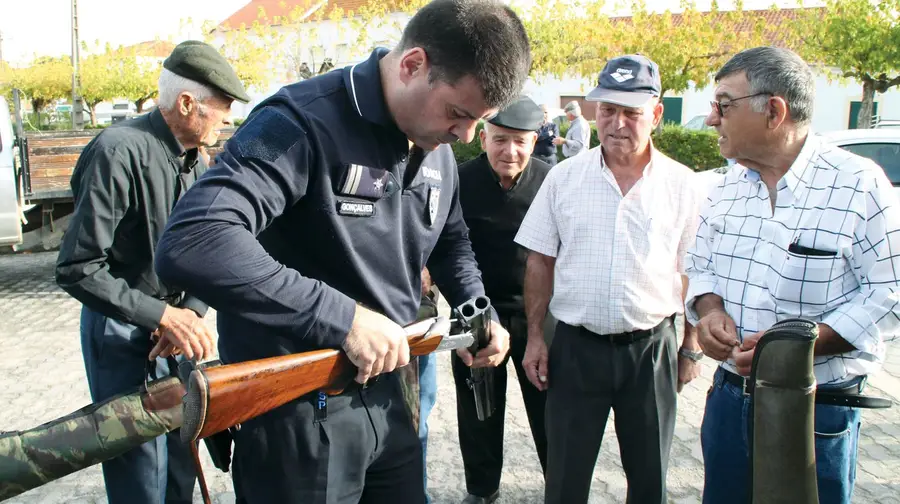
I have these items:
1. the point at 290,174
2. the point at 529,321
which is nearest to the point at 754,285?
the point at 529,321

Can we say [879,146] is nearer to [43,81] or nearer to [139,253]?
[139,253]

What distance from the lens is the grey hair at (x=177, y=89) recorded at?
2783 mm

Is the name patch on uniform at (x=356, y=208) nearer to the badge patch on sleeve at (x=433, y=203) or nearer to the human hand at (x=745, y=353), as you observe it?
the badge patch on sleeve at (x=433, y=203)

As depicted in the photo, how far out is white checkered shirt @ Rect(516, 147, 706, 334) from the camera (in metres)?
2.71

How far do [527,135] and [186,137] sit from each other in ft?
5.23

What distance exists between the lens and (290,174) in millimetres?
1527

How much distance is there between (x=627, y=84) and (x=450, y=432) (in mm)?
2493

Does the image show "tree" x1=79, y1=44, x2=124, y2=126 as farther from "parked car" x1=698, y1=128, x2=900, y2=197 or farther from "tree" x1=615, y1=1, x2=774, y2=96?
"parked car" x1=698, y1=128, x2=900, y2=197

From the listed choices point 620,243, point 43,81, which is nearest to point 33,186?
point 620,243

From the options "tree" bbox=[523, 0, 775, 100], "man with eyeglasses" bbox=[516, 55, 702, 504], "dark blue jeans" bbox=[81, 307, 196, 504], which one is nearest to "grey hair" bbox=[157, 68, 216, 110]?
"dark blue jeans" bbox=[81, 307, 196, 504]

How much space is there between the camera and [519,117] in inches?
132

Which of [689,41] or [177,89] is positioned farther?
[689,41]

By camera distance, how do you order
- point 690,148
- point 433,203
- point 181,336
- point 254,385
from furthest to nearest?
point 690,148, point 181,336, point 433,203, point 254,385

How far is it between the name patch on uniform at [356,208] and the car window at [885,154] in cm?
643
